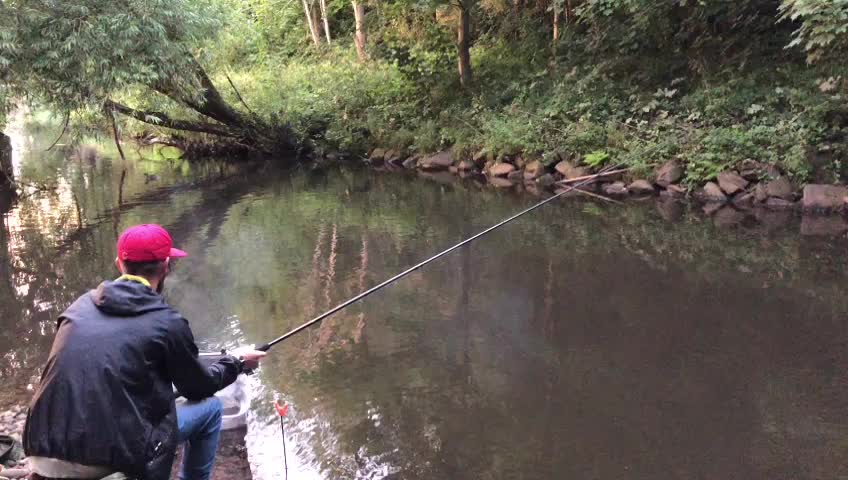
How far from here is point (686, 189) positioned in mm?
12125

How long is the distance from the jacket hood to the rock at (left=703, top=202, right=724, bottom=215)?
10.2 meters

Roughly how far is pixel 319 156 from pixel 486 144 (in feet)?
19.9

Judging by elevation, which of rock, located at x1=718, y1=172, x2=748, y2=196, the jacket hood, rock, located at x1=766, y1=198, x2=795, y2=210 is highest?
the jacket hood

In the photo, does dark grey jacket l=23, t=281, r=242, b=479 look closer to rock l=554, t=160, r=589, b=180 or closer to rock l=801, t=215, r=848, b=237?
rock l=801, t=215, r=848, b=237

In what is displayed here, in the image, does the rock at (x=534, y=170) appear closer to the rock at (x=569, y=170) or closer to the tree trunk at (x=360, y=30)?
the rock at (x=569, y=170)

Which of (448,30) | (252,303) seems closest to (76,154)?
(448,30)

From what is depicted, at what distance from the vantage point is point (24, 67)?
10.8 meters

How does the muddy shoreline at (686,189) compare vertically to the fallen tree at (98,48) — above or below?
below

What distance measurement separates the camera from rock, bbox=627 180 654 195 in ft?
41.1

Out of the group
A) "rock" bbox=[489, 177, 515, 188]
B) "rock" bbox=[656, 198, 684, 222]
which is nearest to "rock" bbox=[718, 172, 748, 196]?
"rock" bbox=[656, 198, 684, 222]

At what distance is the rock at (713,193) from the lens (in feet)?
38.5

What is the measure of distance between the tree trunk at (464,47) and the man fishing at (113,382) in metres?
15.8

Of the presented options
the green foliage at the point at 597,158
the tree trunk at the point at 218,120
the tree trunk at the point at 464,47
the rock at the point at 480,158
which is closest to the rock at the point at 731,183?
the green foliage at the point at 597,158

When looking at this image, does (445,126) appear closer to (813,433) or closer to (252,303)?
(252,303)
